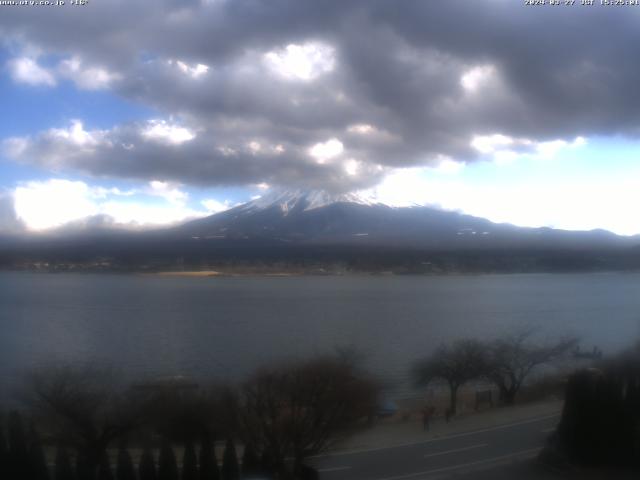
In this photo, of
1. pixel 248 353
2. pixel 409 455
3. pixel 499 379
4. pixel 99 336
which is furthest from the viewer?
pixel 99 336

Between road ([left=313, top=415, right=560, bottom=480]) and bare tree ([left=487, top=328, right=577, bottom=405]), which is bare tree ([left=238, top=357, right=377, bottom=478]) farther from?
bare tree ([left=487, top=328, right=577, bottom=405])

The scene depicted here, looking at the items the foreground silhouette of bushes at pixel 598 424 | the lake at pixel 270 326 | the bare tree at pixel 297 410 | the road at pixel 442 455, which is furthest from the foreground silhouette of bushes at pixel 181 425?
the lake at pixel 270 326

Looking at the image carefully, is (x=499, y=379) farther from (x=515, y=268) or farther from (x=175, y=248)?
(x=175, y=248)

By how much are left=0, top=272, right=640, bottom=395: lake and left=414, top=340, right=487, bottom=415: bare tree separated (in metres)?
0.73

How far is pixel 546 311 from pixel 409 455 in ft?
93.7

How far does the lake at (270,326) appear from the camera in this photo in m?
18.1

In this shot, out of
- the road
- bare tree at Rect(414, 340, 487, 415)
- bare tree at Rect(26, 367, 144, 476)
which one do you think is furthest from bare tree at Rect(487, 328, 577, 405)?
bare tree at Rect(26, 367, 144, 476)

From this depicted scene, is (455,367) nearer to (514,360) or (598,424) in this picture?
(514,360)

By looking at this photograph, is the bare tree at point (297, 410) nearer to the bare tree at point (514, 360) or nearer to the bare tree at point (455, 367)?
the bare tree at point (514, 360)

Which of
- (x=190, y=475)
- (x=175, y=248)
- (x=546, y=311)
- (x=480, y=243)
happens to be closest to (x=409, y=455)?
(x=190, y=475)

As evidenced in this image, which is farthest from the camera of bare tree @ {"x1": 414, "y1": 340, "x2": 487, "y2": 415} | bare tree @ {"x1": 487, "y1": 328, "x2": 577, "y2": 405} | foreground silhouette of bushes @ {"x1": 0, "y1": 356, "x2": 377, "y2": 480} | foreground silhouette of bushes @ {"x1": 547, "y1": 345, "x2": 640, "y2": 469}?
bare tree @ {"x1": 414, "y1": 340, "x2": 487, "y2": 415}

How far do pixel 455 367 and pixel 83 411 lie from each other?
358 inches

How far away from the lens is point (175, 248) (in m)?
54.9

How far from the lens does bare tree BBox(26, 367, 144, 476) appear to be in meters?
8.24
